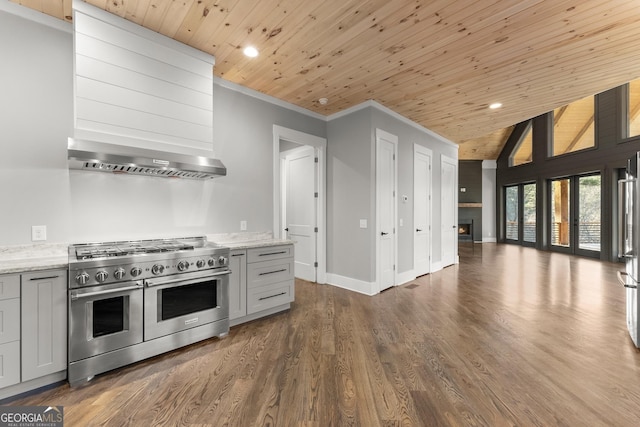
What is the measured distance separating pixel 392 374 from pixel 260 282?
65.1 inches

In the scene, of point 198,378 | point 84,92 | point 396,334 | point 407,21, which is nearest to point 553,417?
point 396,334

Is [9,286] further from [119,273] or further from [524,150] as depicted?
[524,150]

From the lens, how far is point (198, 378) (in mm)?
2080

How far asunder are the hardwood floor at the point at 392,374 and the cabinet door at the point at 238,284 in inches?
8.4

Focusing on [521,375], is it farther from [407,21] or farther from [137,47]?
[137,47]

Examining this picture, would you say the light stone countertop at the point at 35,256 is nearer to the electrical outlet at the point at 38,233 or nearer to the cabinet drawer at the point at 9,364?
the electrical outlet at the point at 38,233

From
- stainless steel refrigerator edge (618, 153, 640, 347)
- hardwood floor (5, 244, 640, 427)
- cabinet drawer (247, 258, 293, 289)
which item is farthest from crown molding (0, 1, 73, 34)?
stainless steel refrigerator edge (618, 153, 640, 347)

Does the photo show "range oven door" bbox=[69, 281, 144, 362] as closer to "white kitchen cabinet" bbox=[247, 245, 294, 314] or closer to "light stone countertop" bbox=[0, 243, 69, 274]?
"light stone countertop" bbox=[0, 243, 69, 274]

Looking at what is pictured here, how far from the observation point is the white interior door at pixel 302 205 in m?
4.73

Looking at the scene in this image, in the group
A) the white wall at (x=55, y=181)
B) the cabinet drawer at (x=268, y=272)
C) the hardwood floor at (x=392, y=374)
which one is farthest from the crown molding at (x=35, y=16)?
the hardwood floor at (x=392, y=374)

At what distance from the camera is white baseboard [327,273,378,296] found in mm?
4137

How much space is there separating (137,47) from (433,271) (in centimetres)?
579

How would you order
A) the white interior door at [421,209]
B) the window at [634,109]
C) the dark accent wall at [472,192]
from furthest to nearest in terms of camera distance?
1. the dark accent wall at [472,192]
2. the window at [634,109]
3. the white interior door at [421,209]

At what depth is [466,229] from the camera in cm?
1086
